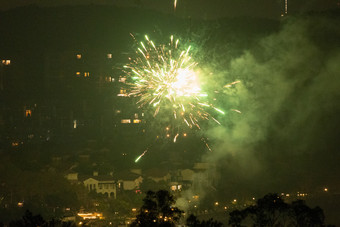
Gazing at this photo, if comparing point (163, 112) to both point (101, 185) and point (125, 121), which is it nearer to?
point (125, 121)

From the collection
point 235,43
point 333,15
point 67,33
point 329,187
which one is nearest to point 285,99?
point 235,43

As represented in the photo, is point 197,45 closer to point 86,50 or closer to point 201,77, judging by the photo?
point 201,77

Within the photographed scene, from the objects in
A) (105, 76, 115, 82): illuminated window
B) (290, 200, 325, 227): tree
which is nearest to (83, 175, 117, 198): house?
(290, 200, 325, 227): tree

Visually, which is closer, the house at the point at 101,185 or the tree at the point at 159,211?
the tree at the point at 159,211

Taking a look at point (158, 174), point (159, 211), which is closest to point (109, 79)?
point (158, 174)

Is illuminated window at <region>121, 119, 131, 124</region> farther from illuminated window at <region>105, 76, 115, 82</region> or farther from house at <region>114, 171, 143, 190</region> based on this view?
house at <region>114, 171, 143, 190</region>

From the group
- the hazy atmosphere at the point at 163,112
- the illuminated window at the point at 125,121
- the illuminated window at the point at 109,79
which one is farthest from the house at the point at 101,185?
the illuminated window at the point at 109,79

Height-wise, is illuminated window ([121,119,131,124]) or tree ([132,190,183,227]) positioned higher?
illuminated window ([121,119,131,124])

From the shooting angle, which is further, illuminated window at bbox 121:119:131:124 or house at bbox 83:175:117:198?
illuminated window at bbox 121:119:131:124

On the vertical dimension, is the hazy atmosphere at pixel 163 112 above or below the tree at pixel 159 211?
above

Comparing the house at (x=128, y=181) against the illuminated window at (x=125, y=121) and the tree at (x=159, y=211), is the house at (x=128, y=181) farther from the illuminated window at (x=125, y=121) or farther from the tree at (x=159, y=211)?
the tree at (x=159, y=211)

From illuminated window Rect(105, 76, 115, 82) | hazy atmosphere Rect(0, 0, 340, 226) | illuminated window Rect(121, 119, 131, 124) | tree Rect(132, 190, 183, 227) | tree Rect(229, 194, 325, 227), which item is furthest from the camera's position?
illuminated window Rect(105, 76, 115, 82)
